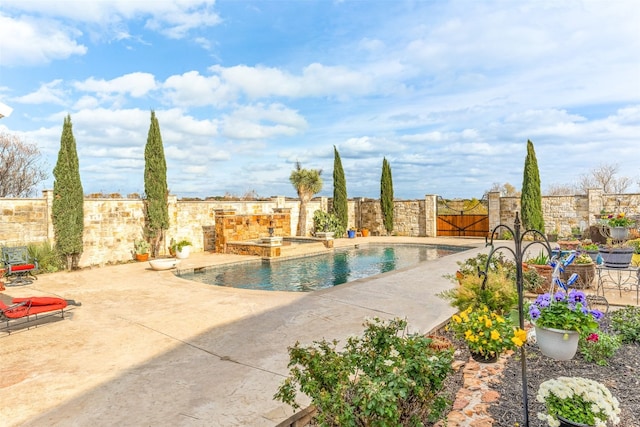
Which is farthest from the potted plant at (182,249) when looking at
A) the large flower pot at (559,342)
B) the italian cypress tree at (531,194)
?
the italian cypress tree at (531,194)

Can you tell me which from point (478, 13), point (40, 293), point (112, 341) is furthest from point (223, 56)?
point (112, 341)

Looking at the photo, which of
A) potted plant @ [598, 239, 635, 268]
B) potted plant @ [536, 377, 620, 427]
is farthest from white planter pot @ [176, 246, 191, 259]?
potted plant @ [536, 377, 620, 427]

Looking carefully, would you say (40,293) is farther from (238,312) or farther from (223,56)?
(223,56)

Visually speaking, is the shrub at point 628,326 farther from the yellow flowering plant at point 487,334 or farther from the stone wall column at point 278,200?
the stone wall column at point 278,200

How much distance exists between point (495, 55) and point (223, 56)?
23.7ft

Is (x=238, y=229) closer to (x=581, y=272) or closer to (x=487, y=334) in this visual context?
(x=581, y=272)

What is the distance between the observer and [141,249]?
473 inches

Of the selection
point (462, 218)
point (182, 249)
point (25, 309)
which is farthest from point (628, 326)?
point (462, 218)

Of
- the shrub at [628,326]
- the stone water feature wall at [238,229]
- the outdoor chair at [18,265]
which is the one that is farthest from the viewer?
the stone water feature wall at [238,229]

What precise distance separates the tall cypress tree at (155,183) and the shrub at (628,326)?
12225mm

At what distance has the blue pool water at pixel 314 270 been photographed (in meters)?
8.65

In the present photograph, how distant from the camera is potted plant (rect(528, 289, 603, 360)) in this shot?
2973 millimetres

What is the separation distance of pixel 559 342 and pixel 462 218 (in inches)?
654

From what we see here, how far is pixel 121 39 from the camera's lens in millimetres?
8531
